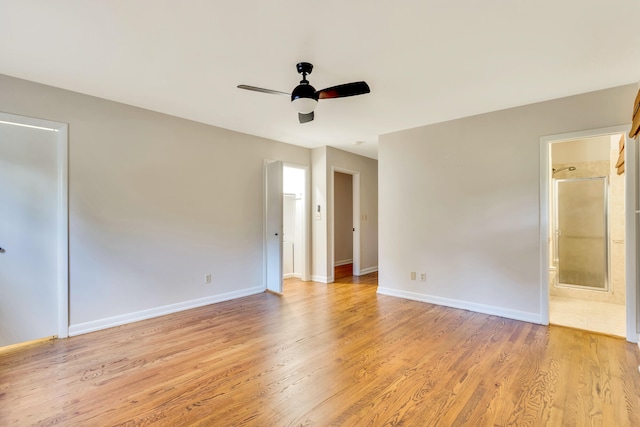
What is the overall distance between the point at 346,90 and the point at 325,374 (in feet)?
7.50

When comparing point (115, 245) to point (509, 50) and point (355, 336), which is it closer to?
point (355, 336)

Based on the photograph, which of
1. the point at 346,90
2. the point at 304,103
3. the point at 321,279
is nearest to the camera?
the point at 346,90

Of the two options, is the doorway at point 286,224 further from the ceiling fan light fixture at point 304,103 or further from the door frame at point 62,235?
the door frame at point 62,235

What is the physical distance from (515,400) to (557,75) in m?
2.80

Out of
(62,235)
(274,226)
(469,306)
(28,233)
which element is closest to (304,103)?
(274,226)

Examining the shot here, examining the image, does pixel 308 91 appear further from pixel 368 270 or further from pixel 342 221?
pixel 342 221

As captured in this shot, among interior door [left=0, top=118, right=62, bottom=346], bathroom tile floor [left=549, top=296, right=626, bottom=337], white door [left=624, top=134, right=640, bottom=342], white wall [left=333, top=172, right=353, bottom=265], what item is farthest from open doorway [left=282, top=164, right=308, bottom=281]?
white door [left=624, top=134, right=640, bottom=342]

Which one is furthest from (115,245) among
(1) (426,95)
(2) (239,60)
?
(1) (426,95)

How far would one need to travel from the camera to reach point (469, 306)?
157 inches

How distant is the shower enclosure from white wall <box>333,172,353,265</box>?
4.15 metres

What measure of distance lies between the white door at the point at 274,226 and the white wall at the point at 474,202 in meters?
1.61

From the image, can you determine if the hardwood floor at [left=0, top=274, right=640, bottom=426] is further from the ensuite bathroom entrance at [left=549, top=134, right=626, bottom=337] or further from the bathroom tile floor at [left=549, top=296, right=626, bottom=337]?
the ensuite bathroom entrance at [left=549, top=134, right=626, bottom=337]

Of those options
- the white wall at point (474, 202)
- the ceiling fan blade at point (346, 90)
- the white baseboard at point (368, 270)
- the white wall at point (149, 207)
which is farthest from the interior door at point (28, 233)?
the white baseboard at point (368, 270)

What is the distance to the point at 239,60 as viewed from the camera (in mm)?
2555
